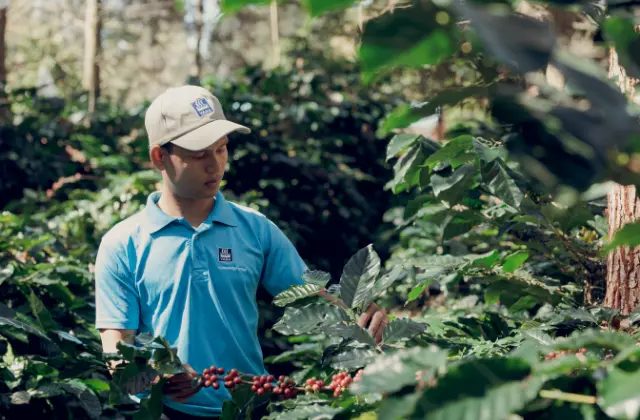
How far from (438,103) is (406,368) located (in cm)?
39

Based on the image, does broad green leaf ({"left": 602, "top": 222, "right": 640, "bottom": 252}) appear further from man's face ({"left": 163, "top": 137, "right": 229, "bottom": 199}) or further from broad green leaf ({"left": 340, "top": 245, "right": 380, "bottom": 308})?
man's face ({"left": 163, "top": 137, "right": 229, "bottom": 199})

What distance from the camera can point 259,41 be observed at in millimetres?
34156

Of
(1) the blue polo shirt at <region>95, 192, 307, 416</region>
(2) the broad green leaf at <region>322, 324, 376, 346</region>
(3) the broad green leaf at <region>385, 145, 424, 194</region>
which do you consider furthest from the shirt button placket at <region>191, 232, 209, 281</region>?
(2) the broad green leaf at <region>322, 324, 376, 346</region>

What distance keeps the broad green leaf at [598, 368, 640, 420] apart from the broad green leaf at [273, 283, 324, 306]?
1014 mm

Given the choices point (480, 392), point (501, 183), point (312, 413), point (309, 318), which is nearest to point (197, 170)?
point (501, 183)

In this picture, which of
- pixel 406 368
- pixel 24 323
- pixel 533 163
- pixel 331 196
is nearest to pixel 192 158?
pixel 24 323

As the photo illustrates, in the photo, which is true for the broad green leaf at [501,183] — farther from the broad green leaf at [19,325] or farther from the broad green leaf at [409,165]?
the broad green leaf at [19,325]

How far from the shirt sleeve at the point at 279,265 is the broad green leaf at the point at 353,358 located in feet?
4.12

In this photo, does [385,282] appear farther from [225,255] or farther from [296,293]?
[225,255]

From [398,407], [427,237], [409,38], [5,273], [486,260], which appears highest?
[409,38]

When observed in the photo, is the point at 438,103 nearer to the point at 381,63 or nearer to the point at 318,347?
Result: the point at 381,63

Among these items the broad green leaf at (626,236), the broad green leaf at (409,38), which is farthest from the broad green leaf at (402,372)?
the broad green leaf at (409,38)

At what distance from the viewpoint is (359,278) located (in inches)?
79.6

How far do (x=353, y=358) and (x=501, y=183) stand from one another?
105 cm
